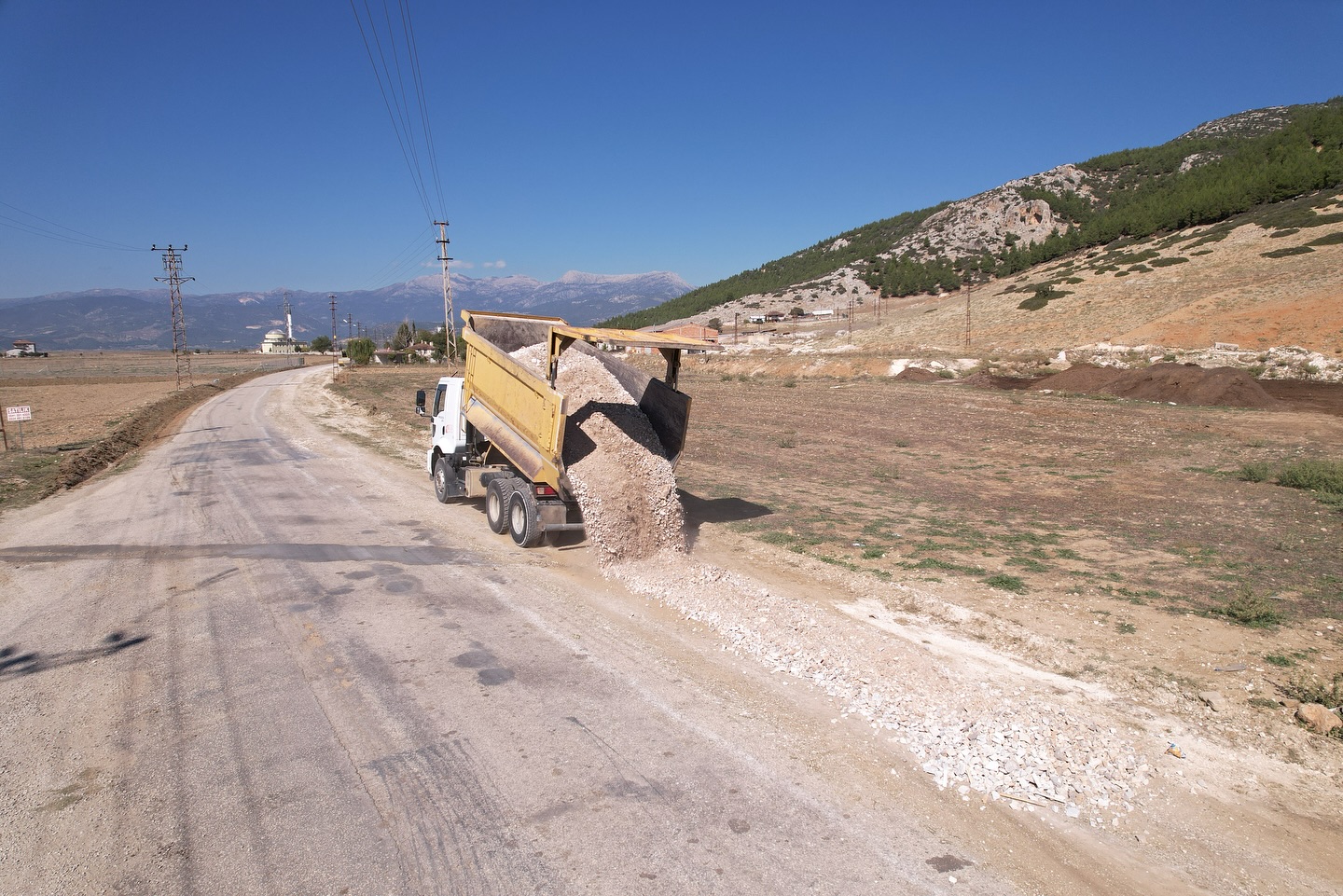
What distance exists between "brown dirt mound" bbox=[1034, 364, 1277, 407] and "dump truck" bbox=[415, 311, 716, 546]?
71.4 feet

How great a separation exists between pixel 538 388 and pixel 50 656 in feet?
18.3

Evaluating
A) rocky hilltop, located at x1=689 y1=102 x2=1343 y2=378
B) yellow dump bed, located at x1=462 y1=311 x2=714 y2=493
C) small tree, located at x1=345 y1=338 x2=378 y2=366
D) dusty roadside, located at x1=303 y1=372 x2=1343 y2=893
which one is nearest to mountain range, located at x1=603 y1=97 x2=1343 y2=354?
rocky hilltop, located at x1=689 y1=102 x2=1343 y2=378

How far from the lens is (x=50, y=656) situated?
21.5 feet

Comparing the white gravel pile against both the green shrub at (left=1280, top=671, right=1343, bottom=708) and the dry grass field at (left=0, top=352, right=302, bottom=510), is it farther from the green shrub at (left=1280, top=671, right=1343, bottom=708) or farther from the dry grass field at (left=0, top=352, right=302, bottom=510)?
the dry grass field at (left=0, top=352, right=302, bottom=510)

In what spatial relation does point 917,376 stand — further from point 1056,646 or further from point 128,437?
point 128,437

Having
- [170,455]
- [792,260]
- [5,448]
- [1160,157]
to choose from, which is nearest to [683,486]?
[170,455]

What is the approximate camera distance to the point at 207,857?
12.9 ft

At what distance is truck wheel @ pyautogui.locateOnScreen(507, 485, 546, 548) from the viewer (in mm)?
9734

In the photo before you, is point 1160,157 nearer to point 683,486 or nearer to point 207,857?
point 683,486

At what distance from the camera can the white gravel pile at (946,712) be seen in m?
4.68

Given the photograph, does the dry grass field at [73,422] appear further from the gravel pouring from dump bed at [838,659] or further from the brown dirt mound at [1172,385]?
the brown dirt mound at [1172,385]

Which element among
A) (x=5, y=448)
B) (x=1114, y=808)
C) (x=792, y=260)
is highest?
(x=792, y=260)

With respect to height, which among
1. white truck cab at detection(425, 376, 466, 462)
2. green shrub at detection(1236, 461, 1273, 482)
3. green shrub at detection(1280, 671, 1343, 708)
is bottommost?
green shrub at detection(1280, 671, 1343, 708)

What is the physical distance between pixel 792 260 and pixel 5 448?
428ft
